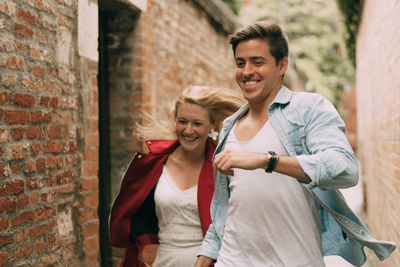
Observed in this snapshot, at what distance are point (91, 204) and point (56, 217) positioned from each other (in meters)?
0.57

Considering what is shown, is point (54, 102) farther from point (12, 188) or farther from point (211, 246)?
point (211, 246)

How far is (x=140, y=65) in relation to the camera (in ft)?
16.1

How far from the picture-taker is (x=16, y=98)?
2.90 meters

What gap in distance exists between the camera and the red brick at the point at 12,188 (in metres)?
2.77

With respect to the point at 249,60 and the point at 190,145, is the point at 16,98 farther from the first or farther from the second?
the point at 249,60

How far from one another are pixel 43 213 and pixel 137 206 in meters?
0.67

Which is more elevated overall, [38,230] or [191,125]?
[191,125]

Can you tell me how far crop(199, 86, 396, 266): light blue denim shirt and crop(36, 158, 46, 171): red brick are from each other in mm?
1376

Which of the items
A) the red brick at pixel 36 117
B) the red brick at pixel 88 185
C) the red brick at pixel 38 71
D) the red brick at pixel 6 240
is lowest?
the red brick at pixel 6 240

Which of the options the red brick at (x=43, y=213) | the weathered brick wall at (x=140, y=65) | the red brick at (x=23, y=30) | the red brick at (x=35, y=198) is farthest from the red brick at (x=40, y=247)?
the weathered brick wall at (x=140, y=65)

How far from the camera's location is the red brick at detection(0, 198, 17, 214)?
2.75 meters

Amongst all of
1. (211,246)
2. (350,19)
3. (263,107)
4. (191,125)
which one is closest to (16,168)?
(191,125)

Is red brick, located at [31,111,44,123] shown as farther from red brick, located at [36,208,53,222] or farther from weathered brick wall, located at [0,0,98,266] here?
red brick, located at [36,208,53,222]

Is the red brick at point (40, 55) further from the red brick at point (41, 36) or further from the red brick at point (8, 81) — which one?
the red brick at point (8, 81)
